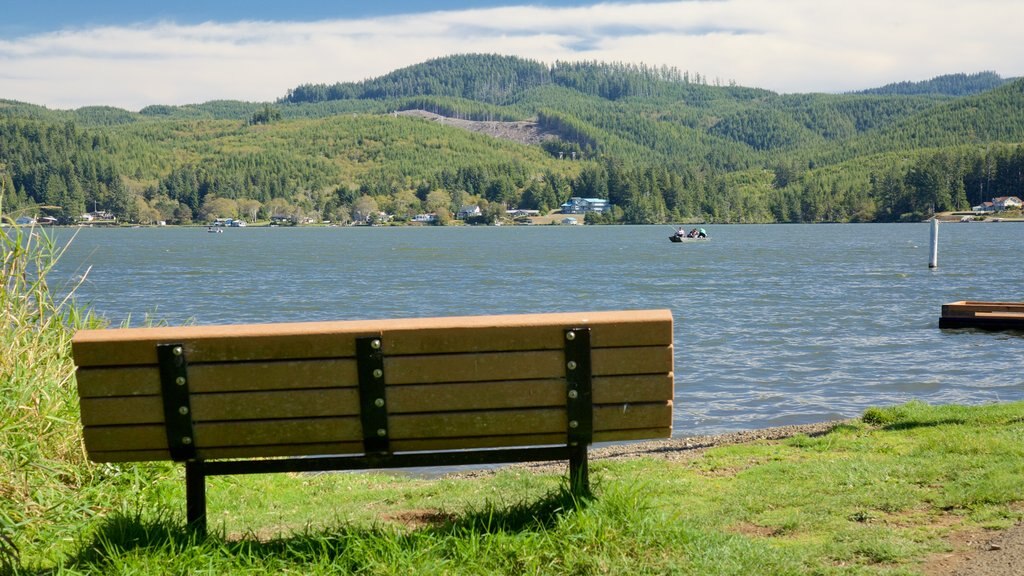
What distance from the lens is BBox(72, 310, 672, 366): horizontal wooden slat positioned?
4.70 meters

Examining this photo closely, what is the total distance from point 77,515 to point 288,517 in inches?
57.5

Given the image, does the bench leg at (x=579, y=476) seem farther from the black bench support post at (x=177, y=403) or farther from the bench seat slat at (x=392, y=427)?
the black bench support post at (x=177, y=403)

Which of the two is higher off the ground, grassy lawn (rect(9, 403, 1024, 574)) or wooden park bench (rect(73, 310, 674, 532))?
wooden park bench (rect(73, 310, 674, 532))

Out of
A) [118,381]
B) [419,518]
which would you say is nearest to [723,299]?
[419,518]

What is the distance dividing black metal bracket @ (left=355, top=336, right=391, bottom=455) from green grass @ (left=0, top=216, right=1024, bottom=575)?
0.50 m

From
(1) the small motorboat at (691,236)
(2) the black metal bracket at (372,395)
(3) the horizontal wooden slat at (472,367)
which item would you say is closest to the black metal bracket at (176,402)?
(2) the black metal bracket at (372,395)

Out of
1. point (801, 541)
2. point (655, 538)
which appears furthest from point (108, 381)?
point (801, 541)

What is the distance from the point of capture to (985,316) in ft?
88.3

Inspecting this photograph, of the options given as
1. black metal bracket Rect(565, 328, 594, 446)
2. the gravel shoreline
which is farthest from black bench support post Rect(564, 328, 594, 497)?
the gravel shoreline

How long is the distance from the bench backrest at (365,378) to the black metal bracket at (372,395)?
10mm

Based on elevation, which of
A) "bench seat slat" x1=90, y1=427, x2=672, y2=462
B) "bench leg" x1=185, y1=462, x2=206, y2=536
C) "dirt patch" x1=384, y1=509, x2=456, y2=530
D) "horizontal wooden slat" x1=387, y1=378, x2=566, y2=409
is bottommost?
"dirt patch" x1=384, y1=509, x2=456, y2=530

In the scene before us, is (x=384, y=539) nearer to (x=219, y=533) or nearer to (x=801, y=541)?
(x=219, y=533)

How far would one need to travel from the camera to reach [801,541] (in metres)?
5.52

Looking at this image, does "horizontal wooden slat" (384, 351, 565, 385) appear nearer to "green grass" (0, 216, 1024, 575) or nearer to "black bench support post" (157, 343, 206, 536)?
"green grass" (0, 216, 1024, 575)
